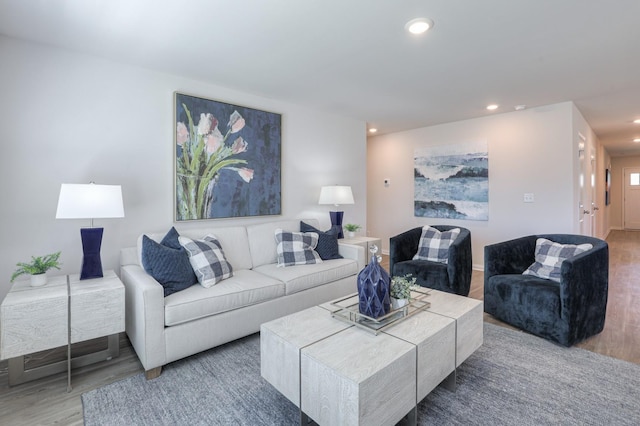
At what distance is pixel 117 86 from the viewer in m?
2.73

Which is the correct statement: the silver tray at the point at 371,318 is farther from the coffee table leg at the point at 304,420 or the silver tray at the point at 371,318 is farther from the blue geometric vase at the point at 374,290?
the coffee table leg at the point at 304,420

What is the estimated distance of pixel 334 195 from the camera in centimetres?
411

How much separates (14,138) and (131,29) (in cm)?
118

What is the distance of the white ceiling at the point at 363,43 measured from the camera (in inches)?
77.8

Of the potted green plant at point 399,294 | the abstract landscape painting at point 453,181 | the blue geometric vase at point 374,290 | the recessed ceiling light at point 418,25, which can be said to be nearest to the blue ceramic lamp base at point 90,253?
the blue geometric vase at point 374,290

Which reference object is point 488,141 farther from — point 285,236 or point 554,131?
point 285,236

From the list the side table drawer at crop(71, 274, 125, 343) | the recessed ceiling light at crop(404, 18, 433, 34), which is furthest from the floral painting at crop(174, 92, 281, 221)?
the recessed ceiling light at crop(404, 18, 433, 34)

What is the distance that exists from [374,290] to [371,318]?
0.15 meters

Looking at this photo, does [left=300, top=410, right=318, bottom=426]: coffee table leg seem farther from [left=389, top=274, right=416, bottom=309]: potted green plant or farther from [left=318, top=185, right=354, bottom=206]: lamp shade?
[left=318, top=185, right=354, bottom=206]: lamp shade

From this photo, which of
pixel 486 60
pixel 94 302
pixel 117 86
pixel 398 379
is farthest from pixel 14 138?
pixel 486 60

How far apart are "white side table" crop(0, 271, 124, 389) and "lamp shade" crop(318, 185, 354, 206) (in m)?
2.49

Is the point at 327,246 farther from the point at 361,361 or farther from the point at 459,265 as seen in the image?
the point at 361,361

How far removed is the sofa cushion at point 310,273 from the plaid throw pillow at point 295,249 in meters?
0.08

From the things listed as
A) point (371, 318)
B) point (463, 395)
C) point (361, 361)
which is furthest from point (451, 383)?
point (361, 361)
